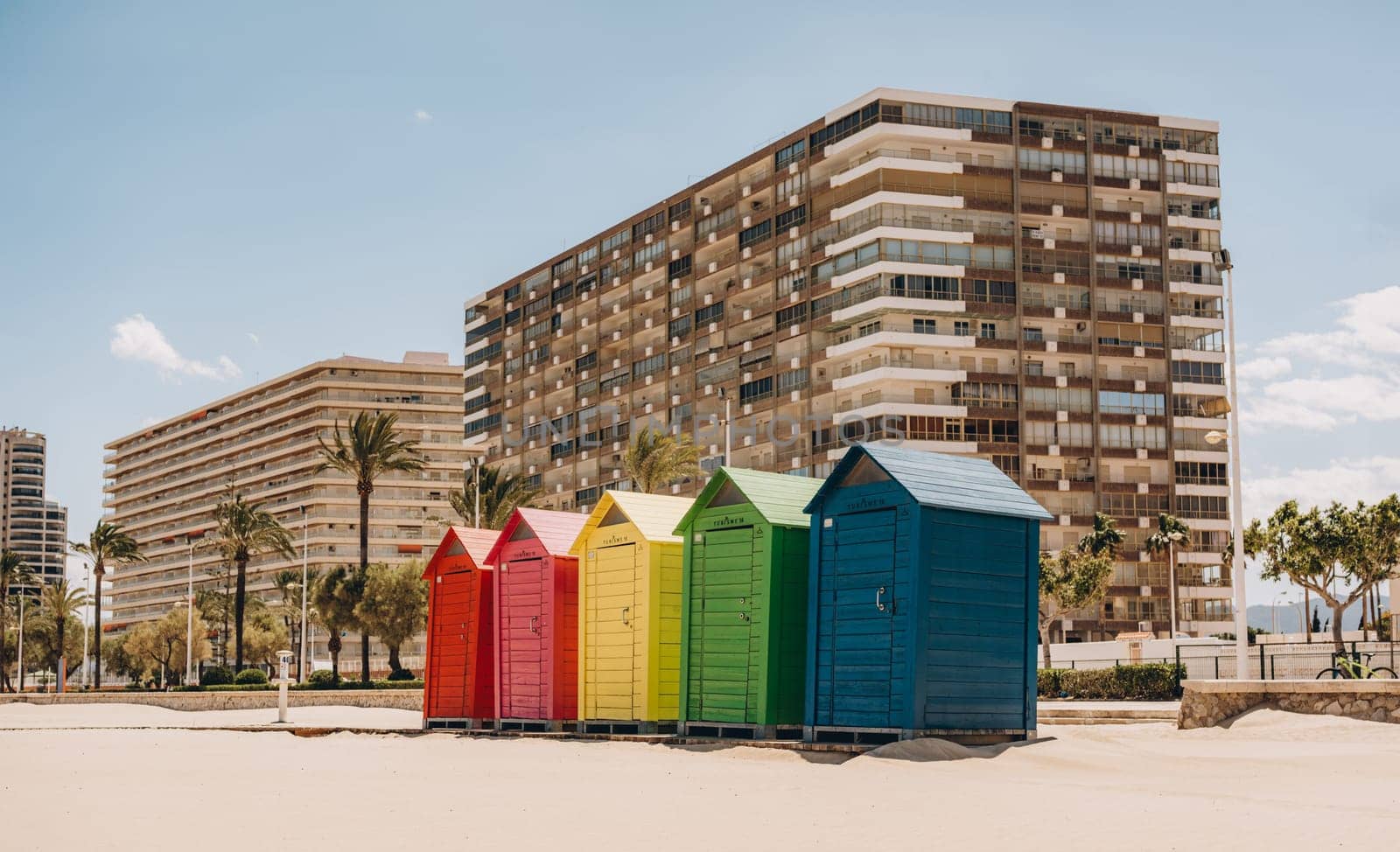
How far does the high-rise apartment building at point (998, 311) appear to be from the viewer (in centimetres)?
8325

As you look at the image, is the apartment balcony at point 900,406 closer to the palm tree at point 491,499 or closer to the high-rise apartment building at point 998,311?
the high-rise apartment building at point 998,311

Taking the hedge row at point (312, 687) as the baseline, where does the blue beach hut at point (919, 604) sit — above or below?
above

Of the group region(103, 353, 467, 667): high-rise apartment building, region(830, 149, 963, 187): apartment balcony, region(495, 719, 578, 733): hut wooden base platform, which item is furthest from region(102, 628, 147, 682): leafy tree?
region(495, 719, 578, 733): hut wooden base platform

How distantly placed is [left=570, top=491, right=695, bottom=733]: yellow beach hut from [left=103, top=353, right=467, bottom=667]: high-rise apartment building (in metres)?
118

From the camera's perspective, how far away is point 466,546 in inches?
1069

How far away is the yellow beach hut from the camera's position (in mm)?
22109

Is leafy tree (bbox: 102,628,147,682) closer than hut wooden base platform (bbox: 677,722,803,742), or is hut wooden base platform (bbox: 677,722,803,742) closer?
hut wooden base platform (bbox: 677,722,803,742)

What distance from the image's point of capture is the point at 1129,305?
88.5 meters

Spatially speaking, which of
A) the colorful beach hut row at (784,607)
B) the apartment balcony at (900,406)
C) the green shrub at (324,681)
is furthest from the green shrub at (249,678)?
the colorful beach hut row at (784,607)

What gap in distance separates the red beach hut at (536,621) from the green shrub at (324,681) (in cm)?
3732

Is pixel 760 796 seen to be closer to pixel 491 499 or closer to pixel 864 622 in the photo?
pixel 864 622

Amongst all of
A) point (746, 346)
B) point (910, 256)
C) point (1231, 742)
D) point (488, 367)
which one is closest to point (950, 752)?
point (1231, 742)

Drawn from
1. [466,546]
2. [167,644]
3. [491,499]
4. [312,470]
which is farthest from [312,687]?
[312,470]

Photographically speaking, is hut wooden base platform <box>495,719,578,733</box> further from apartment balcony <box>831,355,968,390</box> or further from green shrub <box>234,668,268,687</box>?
apartment balcony <box>831,355,968,390</box>
